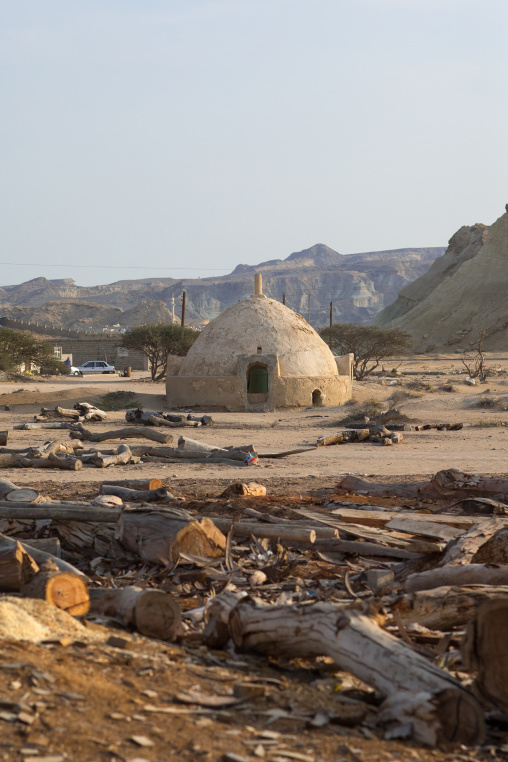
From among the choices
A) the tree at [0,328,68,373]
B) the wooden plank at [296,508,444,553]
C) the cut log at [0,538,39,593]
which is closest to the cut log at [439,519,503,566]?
the wooden plank at [296,508,444,553]

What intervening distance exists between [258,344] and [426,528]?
62.1 feet

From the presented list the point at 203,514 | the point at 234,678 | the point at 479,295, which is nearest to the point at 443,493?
the point at 203,514

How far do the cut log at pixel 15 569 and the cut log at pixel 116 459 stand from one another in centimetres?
789

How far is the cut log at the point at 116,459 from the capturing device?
12430 millimetres

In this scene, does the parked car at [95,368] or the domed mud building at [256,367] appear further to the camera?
the parked car at [95,368]

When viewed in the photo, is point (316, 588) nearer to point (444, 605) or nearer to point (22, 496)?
point (444, 605)

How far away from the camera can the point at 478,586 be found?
444 cm

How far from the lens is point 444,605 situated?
14.0 feet

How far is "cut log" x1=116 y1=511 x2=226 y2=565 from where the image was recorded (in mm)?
5301

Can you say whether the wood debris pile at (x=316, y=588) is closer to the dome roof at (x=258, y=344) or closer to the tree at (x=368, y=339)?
the dome roof at (x=258, y=344)

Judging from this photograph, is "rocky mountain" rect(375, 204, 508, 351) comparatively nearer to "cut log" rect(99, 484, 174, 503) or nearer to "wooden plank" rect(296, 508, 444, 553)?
"cut log" rect(99, 484, 174, 503)

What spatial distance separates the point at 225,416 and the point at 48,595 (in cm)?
1791

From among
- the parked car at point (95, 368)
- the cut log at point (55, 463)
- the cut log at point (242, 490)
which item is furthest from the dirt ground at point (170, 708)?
the parked car at point (95, 368)

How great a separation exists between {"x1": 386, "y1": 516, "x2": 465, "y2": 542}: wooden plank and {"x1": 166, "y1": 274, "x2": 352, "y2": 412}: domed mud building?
17.6 metres
